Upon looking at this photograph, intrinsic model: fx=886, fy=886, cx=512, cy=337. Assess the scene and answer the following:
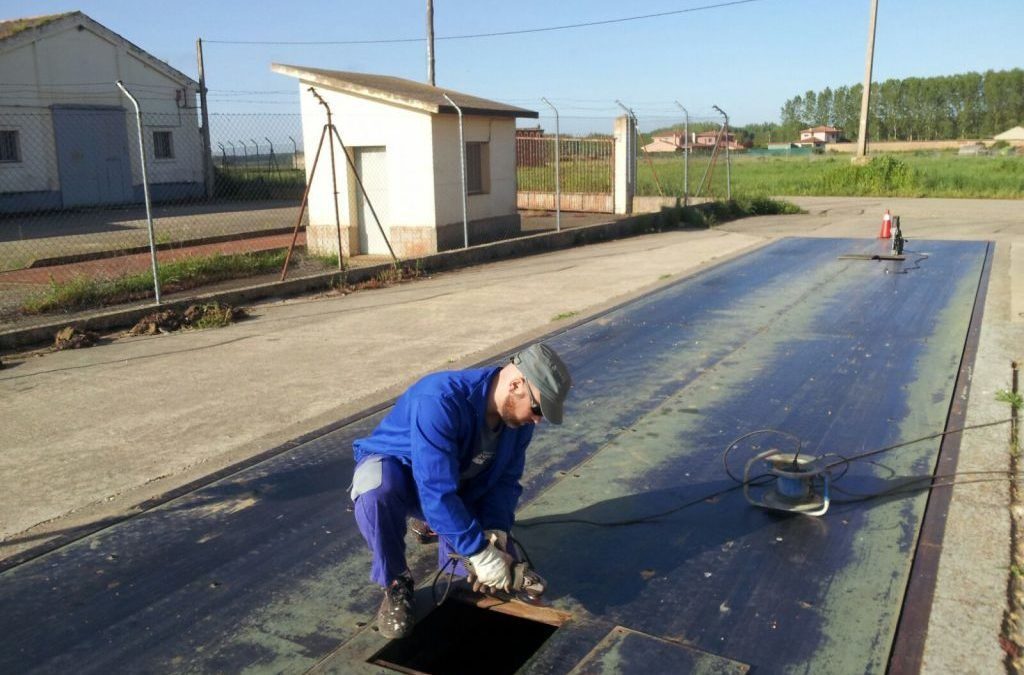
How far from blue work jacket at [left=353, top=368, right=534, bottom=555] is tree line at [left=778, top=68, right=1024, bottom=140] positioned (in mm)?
119248

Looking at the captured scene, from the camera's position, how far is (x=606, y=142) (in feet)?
76.1

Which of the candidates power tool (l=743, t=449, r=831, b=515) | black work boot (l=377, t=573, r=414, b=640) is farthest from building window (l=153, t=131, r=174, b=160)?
black work boot (l=377, t=573, r=414, b=640)

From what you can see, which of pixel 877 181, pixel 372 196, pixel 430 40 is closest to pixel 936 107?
pixel 877 181

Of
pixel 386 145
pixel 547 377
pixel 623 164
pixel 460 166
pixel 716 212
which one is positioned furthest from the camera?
pixel 623 164

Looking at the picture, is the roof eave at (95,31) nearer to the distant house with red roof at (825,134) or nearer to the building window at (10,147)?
the building window at (10,147)

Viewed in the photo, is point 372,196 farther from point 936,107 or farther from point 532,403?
point 936,107

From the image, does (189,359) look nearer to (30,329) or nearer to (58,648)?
(30,329)

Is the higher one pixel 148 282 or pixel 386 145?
pixel 386 145

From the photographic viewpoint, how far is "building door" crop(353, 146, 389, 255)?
1650 centimetres

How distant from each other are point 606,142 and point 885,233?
8.41 metres

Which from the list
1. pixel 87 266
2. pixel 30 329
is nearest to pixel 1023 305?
pixel 30 329

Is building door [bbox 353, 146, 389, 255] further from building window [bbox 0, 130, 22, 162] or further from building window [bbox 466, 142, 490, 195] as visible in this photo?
building window [bbox 0, 130, 22, 162]

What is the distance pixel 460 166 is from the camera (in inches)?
648

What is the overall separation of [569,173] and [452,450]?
2182 cm
